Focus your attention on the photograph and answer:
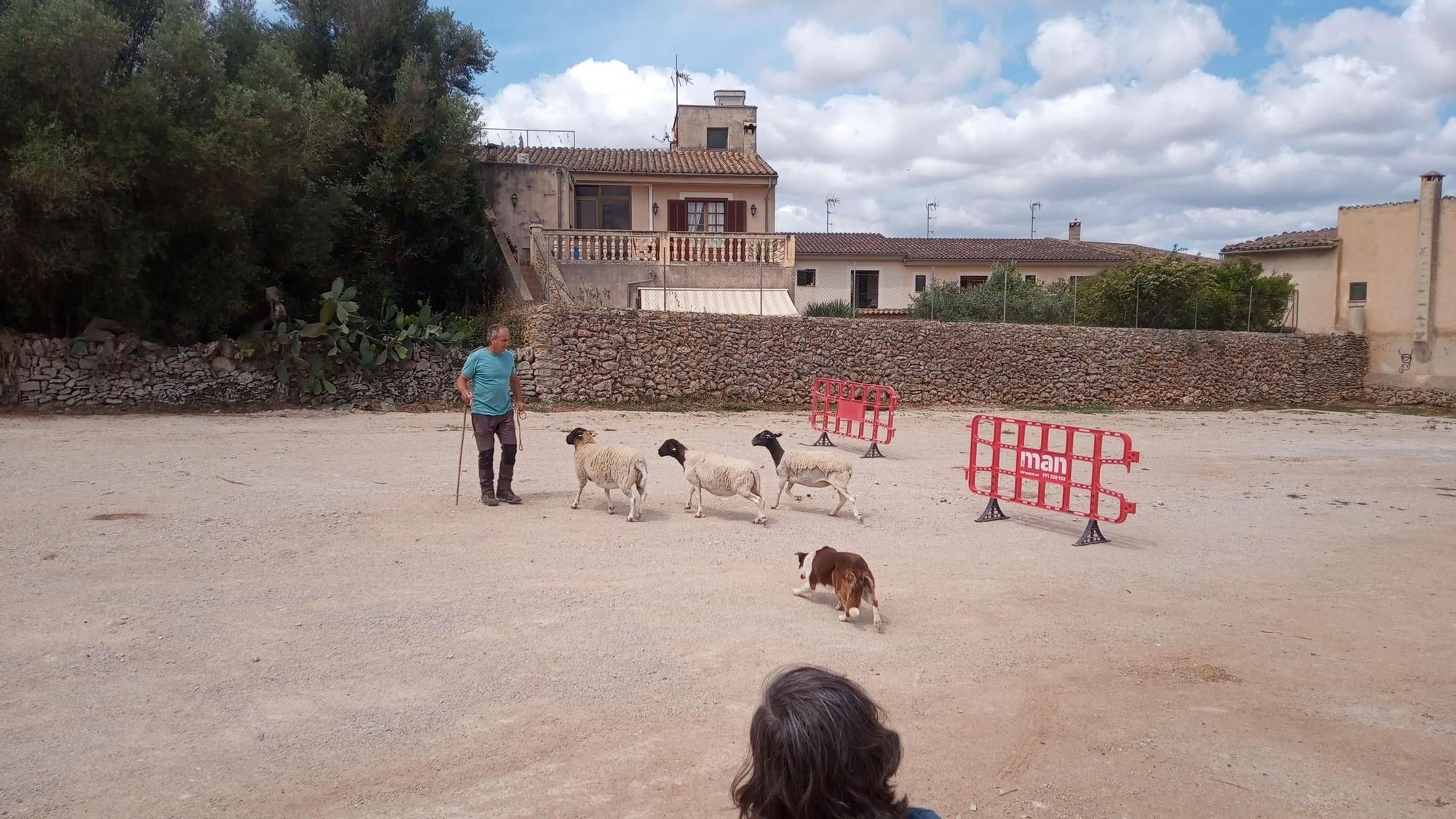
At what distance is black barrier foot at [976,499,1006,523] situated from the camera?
10.1 m

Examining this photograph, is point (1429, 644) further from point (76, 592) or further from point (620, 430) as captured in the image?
point (620, 430)

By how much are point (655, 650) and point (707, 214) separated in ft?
85.8

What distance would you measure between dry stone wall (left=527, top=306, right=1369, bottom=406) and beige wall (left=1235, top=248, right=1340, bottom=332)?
1.72 metres

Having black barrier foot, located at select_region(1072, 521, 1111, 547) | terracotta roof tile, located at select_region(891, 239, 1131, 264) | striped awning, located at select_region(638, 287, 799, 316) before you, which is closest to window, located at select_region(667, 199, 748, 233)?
striped awning, located at select_region(638, 287, 799, 316)

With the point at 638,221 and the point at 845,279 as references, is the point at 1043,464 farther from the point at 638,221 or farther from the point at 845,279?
the point at 845,279

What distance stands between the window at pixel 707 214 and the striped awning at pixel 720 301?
520 cm

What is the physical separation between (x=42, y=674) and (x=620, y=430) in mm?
12346

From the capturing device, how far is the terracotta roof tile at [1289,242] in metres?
31.0

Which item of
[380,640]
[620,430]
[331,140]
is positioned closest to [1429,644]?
[380,640]

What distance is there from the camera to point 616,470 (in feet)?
31.3

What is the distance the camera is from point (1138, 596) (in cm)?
741

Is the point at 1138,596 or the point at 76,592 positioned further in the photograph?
the point at 1138,596

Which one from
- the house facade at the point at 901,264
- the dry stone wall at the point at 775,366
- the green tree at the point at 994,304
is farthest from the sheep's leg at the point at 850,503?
the house facade at the point at 901,264

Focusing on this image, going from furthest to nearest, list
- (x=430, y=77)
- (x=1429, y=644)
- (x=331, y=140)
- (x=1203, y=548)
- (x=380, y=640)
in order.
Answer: (x=430, y=77) → (x=331, y=140) → (x=1203, y=548) → (x=1429, y=644) → (x=380, y=640)
